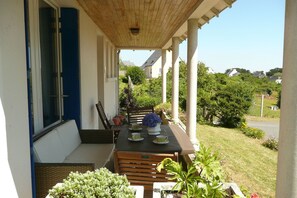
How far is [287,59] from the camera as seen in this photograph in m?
1.63

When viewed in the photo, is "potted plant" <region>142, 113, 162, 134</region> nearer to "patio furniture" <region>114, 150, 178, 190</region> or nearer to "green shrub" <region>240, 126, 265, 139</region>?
"patio furniture" <region>114, 150, 178, 190</region>

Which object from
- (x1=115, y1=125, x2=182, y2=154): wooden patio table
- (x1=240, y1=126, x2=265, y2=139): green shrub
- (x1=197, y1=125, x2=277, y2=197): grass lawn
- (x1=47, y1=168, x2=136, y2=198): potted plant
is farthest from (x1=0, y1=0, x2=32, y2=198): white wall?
(x1=240, y1=126, x2=265, y2=139): green shrub

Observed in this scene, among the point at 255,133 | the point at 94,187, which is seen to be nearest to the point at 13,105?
the point at 94,187

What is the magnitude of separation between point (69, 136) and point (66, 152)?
0.30 m

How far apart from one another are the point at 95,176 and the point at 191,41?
358 cm

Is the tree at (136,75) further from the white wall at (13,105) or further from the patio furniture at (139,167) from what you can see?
the white wall at (13,105)

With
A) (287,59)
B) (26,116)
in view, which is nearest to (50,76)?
(26,116)

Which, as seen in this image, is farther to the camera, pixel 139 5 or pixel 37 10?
pixel 139 5

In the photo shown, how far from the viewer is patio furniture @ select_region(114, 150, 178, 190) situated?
2.26 meters

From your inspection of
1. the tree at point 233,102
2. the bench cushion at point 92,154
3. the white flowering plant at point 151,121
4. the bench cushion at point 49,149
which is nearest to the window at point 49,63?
the bench cushion at point 49,149

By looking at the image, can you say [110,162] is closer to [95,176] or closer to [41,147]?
[41,147]

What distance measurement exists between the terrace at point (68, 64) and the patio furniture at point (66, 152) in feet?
0.77

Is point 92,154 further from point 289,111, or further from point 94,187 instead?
point 289,111

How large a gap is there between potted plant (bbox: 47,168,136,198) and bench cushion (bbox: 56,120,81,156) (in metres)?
1.98
